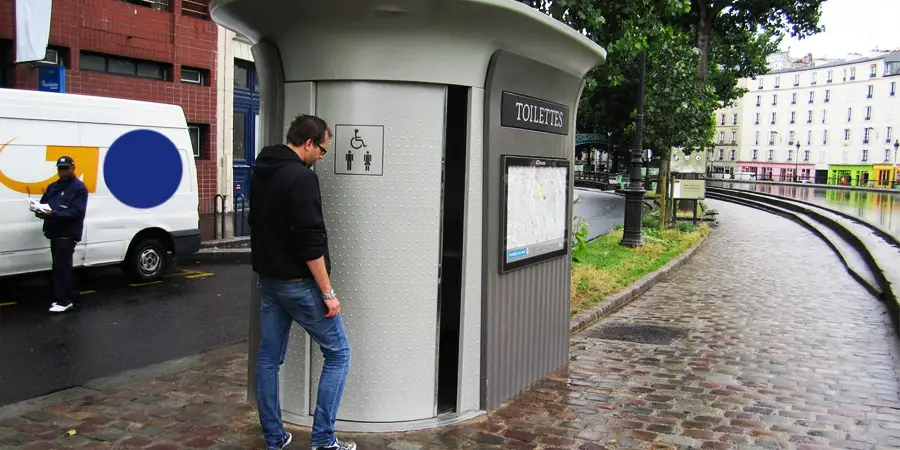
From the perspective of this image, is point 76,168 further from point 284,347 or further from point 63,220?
point 284,347

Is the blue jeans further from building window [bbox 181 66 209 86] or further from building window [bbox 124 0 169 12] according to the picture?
building window [bbox 181 66 209 86]

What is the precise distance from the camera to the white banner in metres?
13.1

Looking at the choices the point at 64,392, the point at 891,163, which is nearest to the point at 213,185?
the point at 64,392

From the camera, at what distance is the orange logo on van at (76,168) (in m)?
8.54

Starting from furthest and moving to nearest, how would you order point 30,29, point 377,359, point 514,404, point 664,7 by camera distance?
1. point 30,29
2. point 664,7
3. point 514,404
4. point 377,359

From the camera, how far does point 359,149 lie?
429 centimetres

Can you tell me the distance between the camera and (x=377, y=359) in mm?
4438

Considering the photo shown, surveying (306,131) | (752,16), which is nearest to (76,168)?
(306,131)

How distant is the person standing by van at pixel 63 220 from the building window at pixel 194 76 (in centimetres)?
1161

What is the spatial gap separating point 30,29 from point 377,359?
11907 millimetres

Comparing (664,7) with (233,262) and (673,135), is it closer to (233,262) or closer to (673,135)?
(673,135)

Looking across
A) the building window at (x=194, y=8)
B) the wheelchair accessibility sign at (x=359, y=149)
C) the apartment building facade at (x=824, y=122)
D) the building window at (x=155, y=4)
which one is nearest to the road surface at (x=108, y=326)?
the wheelchair accessibility sign at (x=359, y=149)

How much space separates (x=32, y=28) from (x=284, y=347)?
11.9 metres

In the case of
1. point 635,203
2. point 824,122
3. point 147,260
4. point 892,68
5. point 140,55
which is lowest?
point 147,260
